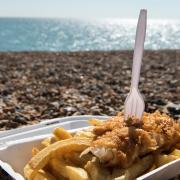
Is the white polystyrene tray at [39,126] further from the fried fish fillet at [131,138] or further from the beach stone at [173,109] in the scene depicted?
the beach stone at [173,109]

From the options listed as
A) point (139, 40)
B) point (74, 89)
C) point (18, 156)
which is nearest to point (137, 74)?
point (139, 40)

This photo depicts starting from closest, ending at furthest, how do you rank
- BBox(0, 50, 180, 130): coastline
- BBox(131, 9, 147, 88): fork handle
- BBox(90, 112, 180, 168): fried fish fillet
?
BBox(90, 112, 180, 168): fried fish fillet → BBox(131, 9, 147, 88): fork handle → BBox(0, 50, 180, 130): coastline

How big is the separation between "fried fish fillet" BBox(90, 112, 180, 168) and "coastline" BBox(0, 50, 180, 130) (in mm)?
3506

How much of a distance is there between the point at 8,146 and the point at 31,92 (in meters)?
6.07

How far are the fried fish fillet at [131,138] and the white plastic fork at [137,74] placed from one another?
88 mm

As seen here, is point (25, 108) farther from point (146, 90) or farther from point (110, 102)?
point (146, 90)

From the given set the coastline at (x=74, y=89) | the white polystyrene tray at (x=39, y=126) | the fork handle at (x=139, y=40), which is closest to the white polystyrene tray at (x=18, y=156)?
the white polystyrene tray at (x=39, y=126)

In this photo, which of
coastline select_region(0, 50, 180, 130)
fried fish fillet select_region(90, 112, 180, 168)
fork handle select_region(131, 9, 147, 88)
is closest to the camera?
fried fish fillet select_region(90, 112, 180, 168)

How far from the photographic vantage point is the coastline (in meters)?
7.70

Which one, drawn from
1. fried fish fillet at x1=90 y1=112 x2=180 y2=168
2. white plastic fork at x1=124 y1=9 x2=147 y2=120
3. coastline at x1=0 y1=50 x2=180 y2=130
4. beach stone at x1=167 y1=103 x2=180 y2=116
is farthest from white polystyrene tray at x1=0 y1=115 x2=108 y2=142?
beach stone at x1=167 y1=103 x2=180 y2=116

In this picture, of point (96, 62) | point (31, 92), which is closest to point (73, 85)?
point (31, 92)

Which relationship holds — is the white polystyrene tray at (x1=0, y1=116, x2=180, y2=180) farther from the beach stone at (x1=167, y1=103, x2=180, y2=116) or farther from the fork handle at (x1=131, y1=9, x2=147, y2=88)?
the beach stone at (x1=167, y1=103, x2=180, y2=116)

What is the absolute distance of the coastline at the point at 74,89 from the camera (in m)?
7.70

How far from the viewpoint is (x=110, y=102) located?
855 cm
